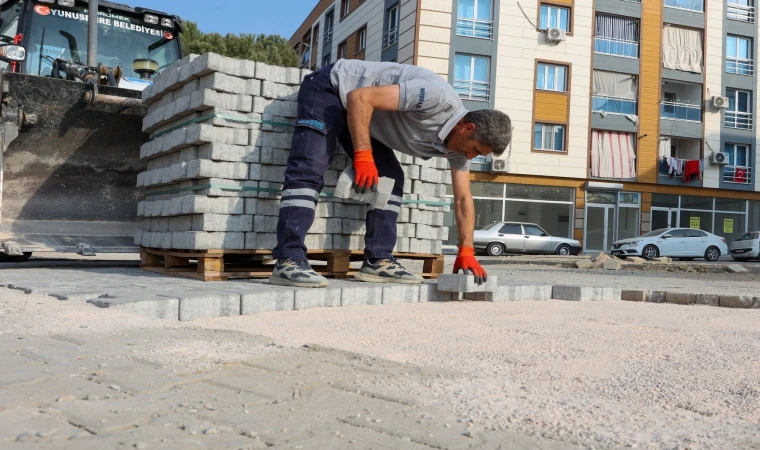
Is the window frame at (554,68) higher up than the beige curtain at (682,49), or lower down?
lower down

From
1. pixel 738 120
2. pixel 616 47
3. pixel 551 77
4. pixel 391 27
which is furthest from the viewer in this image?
pixel 738 120

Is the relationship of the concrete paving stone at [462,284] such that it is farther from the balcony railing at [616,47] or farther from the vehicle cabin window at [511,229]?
the balcony railing at [616,47]

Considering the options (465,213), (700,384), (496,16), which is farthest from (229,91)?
(496,16)

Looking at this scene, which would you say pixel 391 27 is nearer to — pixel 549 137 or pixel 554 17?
pixel 554 17

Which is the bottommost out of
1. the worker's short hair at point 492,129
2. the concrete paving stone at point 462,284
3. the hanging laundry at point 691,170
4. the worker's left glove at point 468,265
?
the concrete paving stone at point 462,284

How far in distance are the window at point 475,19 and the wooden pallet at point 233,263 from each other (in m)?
21.5

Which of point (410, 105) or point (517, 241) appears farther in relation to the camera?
point (517, 241)

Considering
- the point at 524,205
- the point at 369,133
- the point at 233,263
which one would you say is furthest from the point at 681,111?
the point at 369,133

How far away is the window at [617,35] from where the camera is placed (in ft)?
93.1

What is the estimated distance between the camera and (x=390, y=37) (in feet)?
95.4

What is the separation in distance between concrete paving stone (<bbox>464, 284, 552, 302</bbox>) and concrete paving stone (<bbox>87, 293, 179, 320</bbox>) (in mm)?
2634

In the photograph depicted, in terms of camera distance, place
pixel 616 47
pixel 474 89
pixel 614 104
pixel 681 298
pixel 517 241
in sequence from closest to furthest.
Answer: pixel 681 298 → pixel 517 241 → pixel 474 89 → pixel 614 104 → pixel 616 47

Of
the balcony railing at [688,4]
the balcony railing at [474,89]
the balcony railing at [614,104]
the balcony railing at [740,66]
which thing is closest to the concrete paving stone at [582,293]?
the balcony railing at [474,89]

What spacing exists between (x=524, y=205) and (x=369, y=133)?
897 inches
